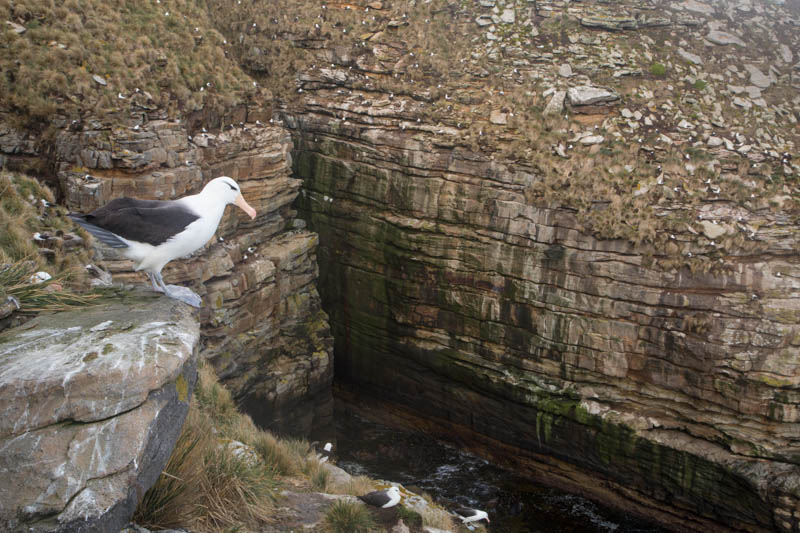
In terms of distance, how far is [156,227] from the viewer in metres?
5.00

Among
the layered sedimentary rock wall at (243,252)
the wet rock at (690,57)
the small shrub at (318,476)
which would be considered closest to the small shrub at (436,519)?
the small shrub at (318,476)

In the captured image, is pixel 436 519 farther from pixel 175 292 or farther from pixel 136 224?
pixel 136 224

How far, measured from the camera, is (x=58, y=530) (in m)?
3.16

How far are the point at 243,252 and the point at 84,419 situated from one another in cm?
1124

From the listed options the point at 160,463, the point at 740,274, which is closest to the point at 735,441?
the point at 740,274

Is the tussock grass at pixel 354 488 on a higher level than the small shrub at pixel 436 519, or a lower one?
higher

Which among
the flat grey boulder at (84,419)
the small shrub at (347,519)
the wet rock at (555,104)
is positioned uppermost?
the wet rock at (555,104)

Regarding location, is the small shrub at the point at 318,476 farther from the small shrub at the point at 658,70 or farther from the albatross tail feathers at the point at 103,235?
the small shrub at the point at 658,70

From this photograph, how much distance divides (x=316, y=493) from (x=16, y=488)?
12.7 ft

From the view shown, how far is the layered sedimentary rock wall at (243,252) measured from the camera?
1127 cm

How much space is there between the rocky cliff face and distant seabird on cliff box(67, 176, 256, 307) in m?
9.26

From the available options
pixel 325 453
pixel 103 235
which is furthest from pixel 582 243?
pixel 103 235

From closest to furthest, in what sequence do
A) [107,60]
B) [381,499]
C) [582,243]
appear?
1. [381,499]
2. [107,60]
3. [582,243]

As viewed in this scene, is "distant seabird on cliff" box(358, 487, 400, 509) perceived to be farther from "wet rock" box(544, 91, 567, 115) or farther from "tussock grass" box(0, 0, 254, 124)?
"wet rock" box(544, 91, 567, 115)
